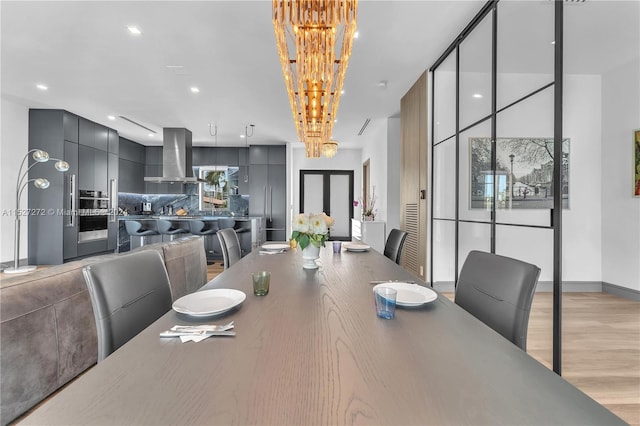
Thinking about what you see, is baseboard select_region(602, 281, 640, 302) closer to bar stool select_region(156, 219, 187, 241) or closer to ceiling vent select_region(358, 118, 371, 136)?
ceiling vent select_region(358, 118, 371, 136)

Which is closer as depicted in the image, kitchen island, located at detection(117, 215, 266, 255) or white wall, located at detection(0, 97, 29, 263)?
white wall, located at detection(0, 97, 29, 263)

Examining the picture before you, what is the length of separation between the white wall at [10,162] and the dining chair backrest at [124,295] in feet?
18.1

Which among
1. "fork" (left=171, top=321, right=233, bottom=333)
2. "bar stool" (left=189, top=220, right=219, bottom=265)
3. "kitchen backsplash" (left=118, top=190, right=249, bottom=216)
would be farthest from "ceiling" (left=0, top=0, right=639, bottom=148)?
"kitchen backsplash" (left=118, top=190, right=249, bottom=216)

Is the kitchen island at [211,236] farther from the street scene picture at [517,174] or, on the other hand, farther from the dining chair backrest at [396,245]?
the street scene picture at [517,174]

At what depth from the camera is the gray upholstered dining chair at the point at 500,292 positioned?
3.21ft

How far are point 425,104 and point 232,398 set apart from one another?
3.79 meters

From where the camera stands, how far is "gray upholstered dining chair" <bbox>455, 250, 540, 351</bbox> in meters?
0.98

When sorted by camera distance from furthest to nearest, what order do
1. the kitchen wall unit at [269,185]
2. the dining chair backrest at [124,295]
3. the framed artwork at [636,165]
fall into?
the kitchen wall unit at [269,185], the framed artwork at [636,165], the dining chair backrest at [124,295]

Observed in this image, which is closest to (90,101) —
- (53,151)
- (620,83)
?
(53,151)

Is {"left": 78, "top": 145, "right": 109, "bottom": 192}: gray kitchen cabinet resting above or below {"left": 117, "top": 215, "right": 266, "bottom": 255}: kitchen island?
above

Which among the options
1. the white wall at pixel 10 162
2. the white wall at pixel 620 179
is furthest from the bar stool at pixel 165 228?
the white wall at pixel 620 179

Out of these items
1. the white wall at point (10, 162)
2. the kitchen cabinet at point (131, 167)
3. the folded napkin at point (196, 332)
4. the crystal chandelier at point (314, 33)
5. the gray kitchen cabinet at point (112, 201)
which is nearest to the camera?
the folded napkin at point (196, 332)

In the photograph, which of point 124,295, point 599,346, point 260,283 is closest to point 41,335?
point 124,295

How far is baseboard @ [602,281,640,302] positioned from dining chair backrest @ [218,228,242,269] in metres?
4.43
